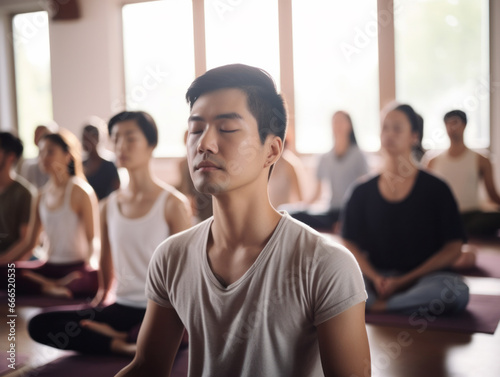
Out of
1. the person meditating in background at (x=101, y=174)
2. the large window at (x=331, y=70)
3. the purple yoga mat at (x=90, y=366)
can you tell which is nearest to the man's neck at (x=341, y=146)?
the large window at (x=331, y=70)

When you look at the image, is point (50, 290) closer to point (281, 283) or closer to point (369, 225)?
point (369, 225)

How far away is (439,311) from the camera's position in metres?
2.45

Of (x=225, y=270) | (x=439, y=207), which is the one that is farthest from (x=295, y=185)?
(x=225, y=270)

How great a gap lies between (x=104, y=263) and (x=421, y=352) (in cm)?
136

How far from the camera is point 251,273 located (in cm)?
94

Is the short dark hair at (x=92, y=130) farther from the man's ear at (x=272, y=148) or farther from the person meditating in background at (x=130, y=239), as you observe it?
the man's ear at (x=272, y=148)

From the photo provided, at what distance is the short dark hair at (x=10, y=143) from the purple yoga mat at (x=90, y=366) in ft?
4.73

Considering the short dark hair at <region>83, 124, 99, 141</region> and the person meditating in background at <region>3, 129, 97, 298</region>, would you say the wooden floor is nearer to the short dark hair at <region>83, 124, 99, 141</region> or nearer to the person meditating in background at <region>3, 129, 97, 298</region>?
the person meditating in background at <region>3, 129, 97, 298</region>

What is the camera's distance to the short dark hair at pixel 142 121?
2.04m

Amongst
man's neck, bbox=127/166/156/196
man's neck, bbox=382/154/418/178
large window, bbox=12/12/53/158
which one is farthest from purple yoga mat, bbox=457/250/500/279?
large window, bbox=12/12/53/158

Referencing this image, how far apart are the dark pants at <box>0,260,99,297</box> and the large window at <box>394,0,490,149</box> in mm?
4081

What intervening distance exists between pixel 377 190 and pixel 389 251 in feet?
0.97

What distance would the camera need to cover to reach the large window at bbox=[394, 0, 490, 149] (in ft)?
18.9

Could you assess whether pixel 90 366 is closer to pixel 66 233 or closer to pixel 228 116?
pixel 66 233
